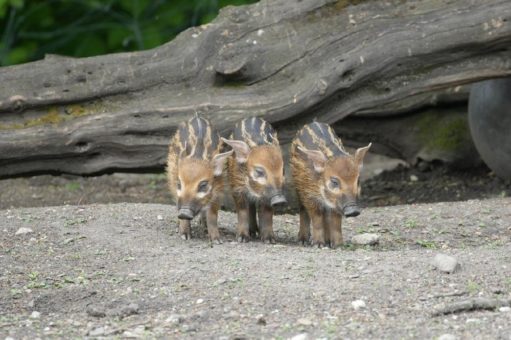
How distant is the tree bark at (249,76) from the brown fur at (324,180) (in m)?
1.08

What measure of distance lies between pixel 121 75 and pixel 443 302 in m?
4.19

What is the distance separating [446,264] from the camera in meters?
6.11

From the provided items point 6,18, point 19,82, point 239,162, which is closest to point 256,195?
point 239,162

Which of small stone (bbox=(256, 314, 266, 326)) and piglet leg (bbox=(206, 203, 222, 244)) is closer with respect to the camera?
small stone (bbox=(256, 314, 266, 326))

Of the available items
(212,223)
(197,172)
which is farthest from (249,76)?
(212,223)

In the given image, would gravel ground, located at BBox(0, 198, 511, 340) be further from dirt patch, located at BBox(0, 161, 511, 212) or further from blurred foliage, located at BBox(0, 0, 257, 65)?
blurred foliage, located at BBox(0, 0, 257, 65)

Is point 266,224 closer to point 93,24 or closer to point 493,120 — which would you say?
point 493,120

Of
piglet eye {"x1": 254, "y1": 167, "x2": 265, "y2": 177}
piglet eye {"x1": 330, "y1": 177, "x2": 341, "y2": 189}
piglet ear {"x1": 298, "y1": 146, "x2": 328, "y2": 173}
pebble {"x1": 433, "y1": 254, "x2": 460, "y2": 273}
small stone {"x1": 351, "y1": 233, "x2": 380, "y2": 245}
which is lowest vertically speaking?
small stone {"x1": 351, "y1": 233, "x2": 380, "y2": 245}

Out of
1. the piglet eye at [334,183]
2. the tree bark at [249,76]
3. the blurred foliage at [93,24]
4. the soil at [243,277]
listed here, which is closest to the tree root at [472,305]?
the soil at [243,277]

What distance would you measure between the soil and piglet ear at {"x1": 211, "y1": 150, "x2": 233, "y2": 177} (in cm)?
51

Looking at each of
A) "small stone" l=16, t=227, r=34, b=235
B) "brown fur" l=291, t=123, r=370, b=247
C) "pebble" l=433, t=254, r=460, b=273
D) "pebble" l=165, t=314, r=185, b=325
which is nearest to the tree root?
"pebble" l=433, t=254, r=460, b=273

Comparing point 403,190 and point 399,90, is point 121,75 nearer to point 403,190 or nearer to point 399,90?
point 399,90

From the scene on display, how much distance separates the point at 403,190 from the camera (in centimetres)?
1039

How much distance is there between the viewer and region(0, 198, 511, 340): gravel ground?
5.40 metres
